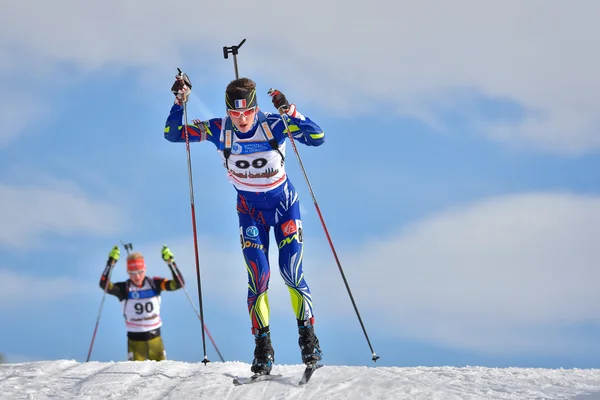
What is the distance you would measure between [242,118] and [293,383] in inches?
131

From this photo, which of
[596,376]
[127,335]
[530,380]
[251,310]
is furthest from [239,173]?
[127,335]

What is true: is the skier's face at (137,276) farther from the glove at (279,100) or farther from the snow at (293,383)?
the glove at (279,100)

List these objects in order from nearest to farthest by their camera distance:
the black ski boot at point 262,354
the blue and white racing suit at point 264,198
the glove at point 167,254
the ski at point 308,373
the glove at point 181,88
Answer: the ski at point 308,373 < the blue and white racing suit at point 264,198 < the black ski boot at point 262,354 < the glove at point 181,88 < the glove at point 167,254

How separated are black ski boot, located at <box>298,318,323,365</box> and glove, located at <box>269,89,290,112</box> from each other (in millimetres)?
2742

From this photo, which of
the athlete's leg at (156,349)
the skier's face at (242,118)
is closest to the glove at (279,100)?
the skier's face at (242,118)

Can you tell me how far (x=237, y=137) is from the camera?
8305 mm

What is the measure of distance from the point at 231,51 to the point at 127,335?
295 inches

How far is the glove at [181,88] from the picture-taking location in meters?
8.76

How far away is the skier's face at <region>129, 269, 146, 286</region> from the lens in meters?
13.9

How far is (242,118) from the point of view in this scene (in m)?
8.17

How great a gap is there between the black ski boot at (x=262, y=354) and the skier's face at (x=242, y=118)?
2.55m

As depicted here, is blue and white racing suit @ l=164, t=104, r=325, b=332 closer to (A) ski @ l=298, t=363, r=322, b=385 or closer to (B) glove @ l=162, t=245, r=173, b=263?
(A) ski @ l=298, t=363, r=322, b=385

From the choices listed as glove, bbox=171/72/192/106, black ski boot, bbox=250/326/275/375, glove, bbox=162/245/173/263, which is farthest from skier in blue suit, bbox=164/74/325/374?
glove, bbox=162/245/173/263

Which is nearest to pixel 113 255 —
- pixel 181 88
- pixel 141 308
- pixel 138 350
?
pixel 141 308
